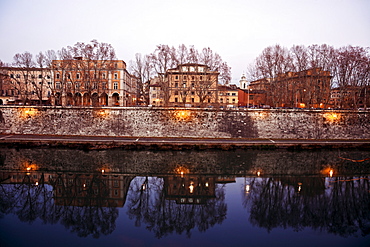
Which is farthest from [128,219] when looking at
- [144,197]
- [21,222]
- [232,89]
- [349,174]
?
[232,89]

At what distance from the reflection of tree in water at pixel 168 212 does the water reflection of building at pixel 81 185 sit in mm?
977

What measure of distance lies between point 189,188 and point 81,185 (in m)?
7.10

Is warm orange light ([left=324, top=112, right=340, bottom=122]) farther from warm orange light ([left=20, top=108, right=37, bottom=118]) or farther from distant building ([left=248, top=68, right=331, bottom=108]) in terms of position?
warm orange light ([left=20, top=108, right=37, bottom=118])

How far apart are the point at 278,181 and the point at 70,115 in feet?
79.7

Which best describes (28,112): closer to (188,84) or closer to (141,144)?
(141,144)

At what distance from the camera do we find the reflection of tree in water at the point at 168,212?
10297mm

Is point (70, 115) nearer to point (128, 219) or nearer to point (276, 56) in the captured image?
point (128, 219)

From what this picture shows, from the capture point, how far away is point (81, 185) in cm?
1462

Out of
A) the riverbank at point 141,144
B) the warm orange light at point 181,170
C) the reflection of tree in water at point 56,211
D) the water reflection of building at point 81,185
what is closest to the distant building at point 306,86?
the riverbank at point 141,144

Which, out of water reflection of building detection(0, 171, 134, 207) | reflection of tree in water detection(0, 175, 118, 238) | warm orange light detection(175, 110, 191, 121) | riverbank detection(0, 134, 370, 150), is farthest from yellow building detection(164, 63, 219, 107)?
reflection of tree in water detection(0, 175, 118, 238)

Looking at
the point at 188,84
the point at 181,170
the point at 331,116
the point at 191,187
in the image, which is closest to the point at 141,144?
the point at 181,170

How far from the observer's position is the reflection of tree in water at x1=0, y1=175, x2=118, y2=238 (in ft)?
33.1

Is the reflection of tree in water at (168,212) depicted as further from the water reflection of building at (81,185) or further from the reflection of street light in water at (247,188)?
the reflection of street light in water at (247,188)

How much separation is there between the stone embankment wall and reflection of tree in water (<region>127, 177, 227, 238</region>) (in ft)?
42.8
